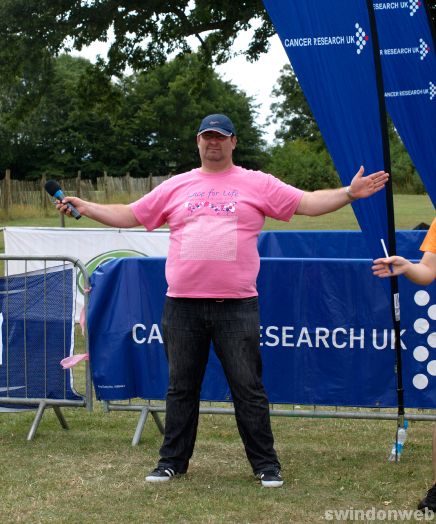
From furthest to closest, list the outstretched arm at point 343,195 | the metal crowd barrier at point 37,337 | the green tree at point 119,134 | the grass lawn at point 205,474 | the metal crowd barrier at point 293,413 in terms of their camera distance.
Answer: the green tree at point 119,134 → the metal crowd barrier at point 37,337 → the metal crowd barrier at point 293,413 → the outstretched arm at point 343,195 → the grass lawn at point 205,474

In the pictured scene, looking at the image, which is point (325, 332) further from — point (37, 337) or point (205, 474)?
point (37, 337)

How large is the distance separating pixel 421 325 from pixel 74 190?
41.0m

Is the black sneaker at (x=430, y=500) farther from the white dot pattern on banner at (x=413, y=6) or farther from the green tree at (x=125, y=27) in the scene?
the green tree at (x=125, y=27)

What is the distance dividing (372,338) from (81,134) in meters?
66.9

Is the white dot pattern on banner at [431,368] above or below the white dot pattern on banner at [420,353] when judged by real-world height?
below

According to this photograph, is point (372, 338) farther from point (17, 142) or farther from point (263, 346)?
point (17, 142)

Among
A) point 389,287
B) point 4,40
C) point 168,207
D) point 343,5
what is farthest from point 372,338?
point 4,40

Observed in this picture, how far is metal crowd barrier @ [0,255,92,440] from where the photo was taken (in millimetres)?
6906

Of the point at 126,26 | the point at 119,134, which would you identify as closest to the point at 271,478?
the point at 126,26

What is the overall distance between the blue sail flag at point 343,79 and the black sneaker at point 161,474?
183cm

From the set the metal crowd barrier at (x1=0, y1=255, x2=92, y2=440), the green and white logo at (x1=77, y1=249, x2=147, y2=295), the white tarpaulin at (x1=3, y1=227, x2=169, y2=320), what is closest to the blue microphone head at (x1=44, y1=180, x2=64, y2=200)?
the metal crowd barrier at (x1=0, y1=255, x2=92, y2=440)

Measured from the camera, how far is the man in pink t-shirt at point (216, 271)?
5.42 metres

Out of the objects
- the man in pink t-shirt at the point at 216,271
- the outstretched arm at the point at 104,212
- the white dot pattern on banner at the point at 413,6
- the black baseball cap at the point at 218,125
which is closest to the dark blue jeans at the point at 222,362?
the man in pink t-shirt at the point at 216,271

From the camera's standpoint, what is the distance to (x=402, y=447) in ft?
20.7
